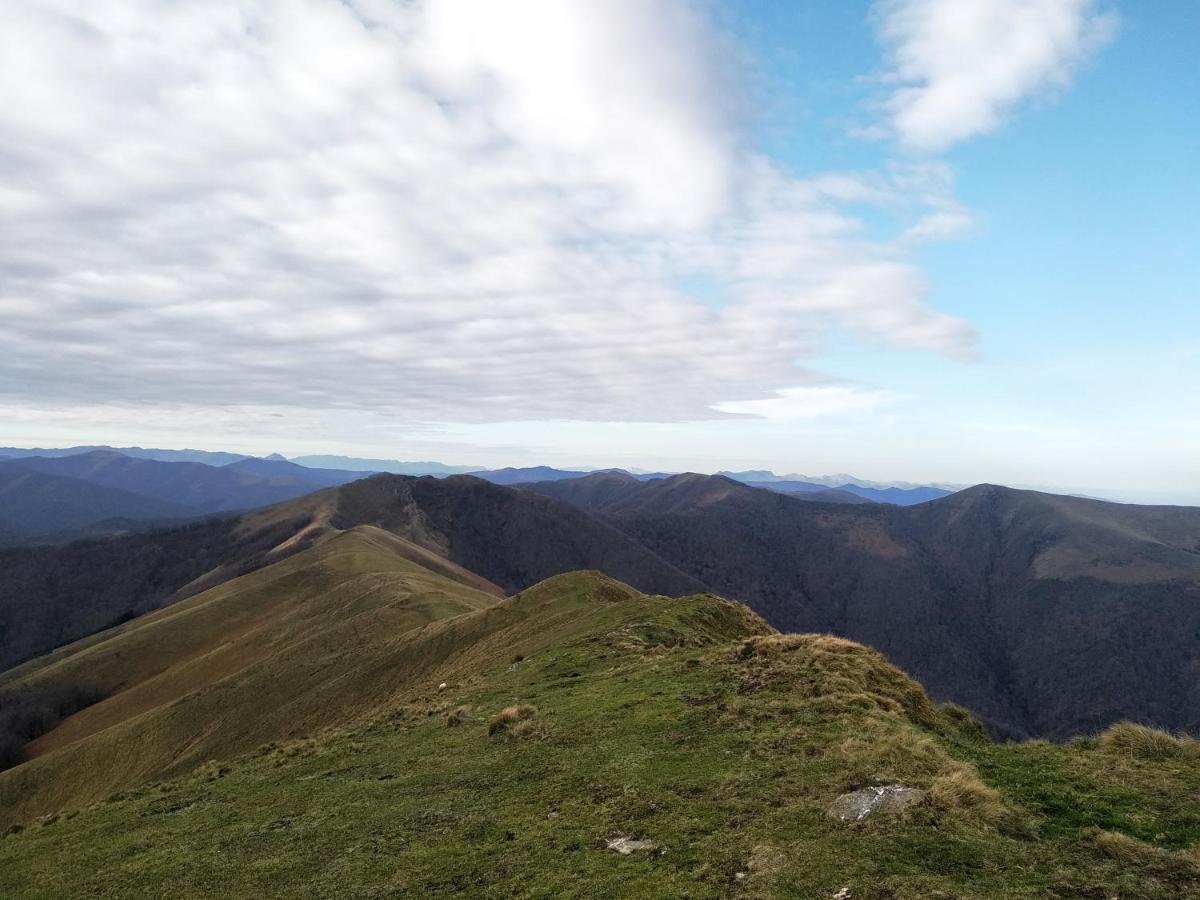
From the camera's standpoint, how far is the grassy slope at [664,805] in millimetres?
10711

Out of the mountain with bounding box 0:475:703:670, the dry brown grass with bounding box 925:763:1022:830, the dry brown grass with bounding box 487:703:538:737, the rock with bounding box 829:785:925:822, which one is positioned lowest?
the mountain with bounding box 0:475:703:670

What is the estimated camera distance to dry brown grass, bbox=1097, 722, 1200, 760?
14470 millimetres

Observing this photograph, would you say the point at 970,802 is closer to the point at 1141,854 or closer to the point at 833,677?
the point at 1141,854

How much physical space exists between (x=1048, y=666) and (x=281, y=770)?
227 meters

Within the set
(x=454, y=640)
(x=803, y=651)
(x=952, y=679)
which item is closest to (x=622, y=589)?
(x=454, y=640)

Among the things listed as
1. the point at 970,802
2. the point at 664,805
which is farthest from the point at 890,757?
the point at 664,805

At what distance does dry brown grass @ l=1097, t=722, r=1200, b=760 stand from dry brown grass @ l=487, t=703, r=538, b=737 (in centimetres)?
1509

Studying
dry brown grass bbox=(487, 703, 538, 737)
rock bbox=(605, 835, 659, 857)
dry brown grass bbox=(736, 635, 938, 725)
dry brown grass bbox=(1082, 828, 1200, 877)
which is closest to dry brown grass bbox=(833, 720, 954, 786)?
dry brown grass bbox=(736, 635, 938, 725)

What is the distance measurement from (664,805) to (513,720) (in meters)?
8.74

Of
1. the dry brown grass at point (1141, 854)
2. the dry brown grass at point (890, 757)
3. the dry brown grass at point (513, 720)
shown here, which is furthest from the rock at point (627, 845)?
the dry brown grass at point (513, 720)

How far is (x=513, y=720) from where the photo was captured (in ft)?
71.3

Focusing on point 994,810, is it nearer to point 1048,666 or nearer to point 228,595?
point 228,595

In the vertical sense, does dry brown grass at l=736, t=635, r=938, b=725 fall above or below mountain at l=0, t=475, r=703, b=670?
above

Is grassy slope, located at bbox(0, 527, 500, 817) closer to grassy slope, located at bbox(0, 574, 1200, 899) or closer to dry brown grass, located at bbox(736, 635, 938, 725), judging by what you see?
grassy slope, located at bbox(0, 574, 1200, 899)
